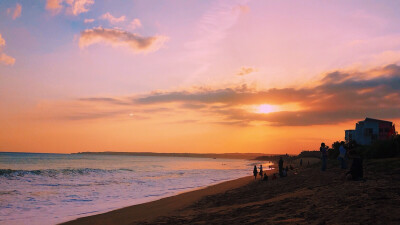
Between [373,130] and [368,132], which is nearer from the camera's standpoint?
[373,130]

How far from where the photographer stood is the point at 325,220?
7.55 metres

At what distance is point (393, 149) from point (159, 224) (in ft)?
104

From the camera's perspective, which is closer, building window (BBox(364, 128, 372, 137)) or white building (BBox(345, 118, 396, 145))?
white building (BBox(345, 118, 396, 145))

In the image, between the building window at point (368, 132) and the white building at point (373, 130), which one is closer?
the white building at point (373, 130)

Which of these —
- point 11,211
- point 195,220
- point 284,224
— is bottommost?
point 11,211

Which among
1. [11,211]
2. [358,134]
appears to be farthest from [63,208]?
[358,134]

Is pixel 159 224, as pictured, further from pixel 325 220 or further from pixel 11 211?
pixel 11 211

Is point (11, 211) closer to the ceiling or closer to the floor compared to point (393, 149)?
closer to the floor

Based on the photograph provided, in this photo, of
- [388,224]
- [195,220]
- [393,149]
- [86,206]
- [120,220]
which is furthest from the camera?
[393,149]

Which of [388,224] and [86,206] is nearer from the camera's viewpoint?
[388,224]

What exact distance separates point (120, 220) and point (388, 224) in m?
10.2

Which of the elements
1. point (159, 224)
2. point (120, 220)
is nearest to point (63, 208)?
point (120, 220)

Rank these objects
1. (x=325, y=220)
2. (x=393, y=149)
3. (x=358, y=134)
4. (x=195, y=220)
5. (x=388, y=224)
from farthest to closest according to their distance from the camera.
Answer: (x=358, y=134), (x=393, y=149), (x=195, y=220), (x=325, y=220), (x=388, y=224)

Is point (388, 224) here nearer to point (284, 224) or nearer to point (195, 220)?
point (284, 224)
